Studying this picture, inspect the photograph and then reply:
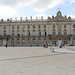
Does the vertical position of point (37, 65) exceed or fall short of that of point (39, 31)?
it falls short

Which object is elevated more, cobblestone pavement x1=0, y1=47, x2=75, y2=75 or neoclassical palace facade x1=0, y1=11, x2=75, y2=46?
neoclassical palace facade x1=0, y1=11, x2=75, y2=46

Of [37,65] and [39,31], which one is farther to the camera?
[39,31]

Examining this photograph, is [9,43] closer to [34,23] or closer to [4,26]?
[4,26]

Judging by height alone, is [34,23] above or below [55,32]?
above

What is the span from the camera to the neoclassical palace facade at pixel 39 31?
5478 centimetres

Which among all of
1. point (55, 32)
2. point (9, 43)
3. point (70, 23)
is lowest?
point (9, 43)

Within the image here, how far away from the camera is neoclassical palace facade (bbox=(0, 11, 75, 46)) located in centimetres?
5478

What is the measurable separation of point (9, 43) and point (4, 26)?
8.36m

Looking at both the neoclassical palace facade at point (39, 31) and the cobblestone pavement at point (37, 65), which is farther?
the neoclassical palace facade at point (39, 31)

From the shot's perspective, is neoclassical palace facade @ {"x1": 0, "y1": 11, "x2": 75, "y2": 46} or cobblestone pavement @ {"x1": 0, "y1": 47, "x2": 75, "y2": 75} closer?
cobblestone pavement @ {"x1": 0, "y1": 47, "x2": 75, "y2": 75}

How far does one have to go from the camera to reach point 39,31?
5622 cm

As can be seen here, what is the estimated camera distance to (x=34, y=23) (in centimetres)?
5684

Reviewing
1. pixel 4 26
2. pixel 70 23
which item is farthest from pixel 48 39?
pixel 4 26

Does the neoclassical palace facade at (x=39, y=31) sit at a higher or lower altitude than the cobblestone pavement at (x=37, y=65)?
higher
